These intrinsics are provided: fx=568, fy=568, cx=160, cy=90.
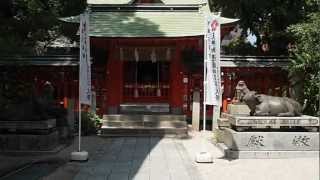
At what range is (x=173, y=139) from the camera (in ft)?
65.5

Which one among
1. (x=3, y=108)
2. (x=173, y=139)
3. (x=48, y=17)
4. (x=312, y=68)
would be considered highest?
(x=48, y=17)

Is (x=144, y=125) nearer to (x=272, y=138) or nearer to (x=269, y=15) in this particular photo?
(x=269, y=15)

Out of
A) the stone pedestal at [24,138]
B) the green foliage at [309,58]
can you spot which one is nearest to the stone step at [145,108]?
the green foliage at [309,58]

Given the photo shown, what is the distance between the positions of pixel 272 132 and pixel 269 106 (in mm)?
785

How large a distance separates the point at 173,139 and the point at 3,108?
6129mm

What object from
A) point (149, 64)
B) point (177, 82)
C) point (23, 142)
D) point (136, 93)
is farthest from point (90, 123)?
point (23, 142)

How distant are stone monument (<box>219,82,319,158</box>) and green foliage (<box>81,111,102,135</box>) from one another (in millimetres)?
7374

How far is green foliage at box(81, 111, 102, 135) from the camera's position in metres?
21.0

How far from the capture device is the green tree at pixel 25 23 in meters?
13.7

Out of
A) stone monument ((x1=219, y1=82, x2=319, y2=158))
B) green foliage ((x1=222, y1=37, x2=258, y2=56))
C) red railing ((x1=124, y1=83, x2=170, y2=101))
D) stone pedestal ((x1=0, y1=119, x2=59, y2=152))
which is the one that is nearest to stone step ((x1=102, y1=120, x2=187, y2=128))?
red railing ((x1=124, y1=83, x2=170, y2=101))

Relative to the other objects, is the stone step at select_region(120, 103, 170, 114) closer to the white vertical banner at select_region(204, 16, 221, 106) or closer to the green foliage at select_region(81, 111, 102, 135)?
the green foliage at select_region(81, 111, 102, 135)

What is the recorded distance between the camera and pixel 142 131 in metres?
20.9

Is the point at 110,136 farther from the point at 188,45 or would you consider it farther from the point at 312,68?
→ the point at 312,68

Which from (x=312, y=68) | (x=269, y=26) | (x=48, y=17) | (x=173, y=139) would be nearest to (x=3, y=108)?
(x=48, y=17)
